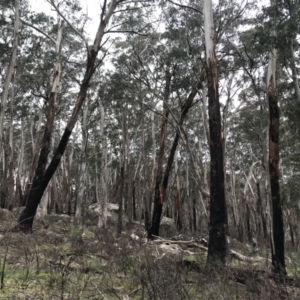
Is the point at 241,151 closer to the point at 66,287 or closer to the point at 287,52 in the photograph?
the point at 287,52

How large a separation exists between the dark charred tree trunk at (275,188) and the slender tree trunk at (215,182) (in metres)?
1.36

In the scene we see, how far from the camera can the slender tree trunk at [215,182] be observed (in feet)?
22.1

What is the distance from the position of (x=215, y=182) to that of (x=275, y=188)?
1.81 metres

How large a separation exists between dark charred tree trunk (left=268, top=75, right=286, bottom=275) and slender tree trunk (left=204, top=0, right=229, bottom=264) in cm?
136

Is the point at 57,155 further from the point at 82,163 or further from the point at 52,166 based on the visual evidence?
the point at 82,163

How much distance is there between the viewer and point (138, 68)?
14.6 m

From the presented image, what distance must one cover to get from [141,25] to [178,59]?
2.82 metres

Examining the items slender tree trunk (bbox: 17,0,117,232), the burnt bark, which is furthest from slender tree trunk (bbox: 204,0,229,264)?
slender tree trunk (bbox: 17,0,117,232)

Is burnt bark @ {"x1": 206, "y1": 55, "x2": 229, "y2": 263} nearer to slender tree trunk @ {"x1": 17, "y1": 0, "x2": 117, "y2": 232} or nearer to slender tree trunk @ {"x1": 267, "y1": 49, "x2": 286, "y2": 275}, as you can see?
slender tree trunk @ {"x1": 267, "y1": 49, "x2": 286, "y2": 275}

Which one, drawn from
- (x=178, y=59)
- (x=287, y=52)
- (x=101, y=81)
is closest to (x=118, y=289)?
(x=287, y=52)

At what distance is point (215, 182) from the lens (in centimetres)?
713

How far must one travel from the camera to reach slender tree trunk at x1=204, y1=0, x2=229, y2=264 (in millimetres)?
6730

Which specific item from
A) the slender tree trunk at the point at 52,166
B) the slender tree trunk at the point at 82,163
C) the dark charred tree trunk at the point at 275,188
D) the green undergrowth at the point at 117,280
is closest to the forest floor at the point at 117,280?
the green undergrowth at the point at 117,280

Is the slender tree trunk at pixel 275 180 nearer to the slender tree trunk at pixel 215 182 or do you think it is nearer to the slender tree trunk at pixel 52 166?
the slender tree trunk at pixel 215 182
